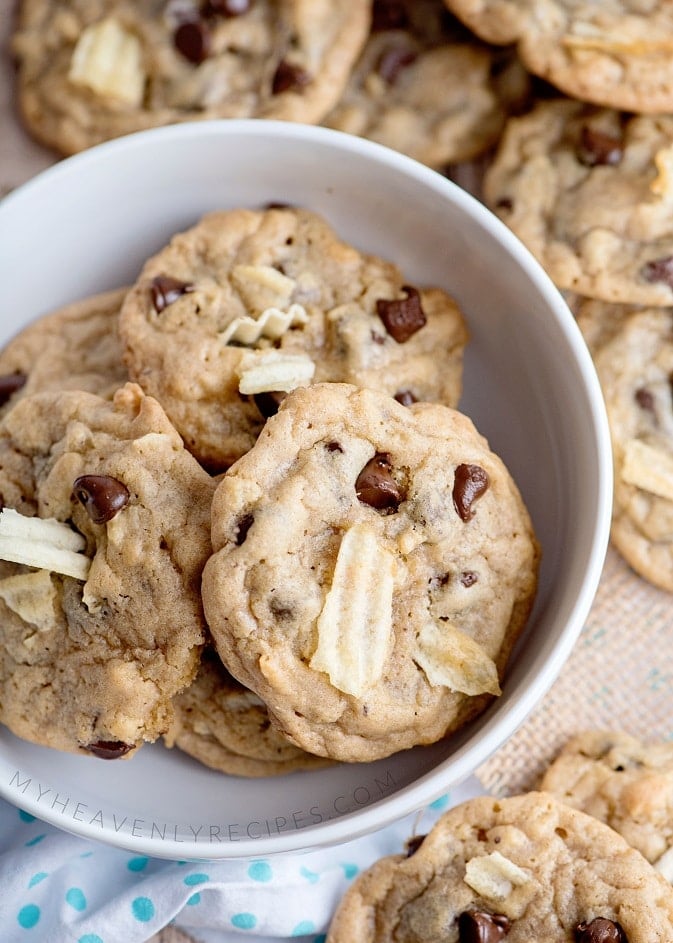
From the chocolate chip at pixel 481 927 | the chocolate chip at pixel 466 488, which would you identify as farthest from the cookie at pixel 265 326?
the chocolate chip at pixel 481 927

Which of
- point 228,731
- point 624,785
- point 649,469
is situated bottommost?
point 624,785

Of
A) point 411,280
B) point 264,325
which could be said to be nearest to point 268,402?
point 264,325

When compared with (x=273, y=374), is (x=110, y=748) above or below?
below

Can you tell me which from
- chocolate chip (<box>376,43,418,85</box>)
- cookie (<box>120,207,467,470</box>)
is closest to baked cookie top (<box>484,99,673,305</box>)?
chocolate chip (<box>376,43,418,85</box>)

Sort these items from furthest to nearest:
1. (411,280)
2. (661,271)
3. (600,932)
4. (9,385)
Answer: (661,271), (411,280), (9,385), (600,932)

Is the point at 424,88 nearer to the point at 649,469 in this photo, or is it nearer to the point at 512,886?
the point at 649,469

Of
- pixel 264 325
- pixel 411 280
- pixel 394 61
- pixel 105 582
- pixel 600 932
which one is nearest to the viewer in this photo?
pixel 105 582

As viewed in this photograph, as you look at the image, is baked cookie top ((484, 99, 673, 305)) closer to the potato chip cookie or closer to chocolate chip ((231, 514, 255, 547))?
the potato chip cookie
